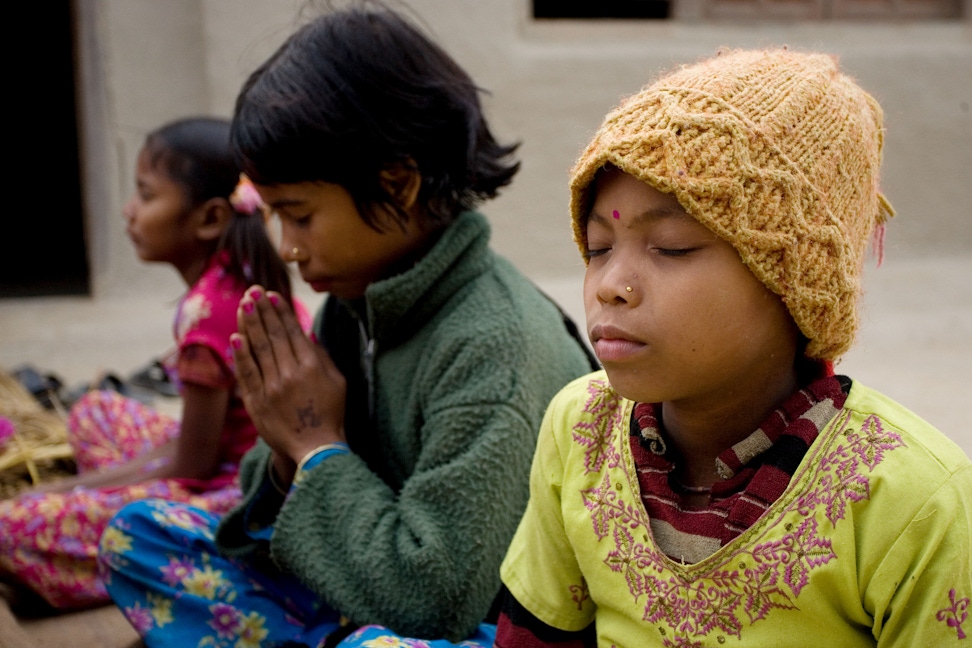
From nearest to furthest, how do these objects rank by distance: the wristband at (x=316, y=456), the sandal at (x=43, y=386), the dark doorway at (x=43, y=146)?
1. the wristband at (x=316, y=456)
2. the sandal at (x=43, y=386)
3. the dark doorway at (x=43, y=146)

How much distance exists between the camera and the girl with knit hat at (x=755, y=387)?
128cm

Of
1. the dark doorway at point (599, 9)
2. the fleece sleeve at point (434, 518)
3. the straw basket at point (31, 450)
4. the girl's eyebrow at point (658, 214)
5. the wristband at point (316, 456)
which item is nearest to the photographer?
the girl's eyebrow at point (658, 214)

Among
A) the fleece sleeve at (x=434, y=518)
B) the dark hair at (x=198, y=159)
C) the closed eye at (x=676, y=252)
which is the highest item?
the closed eye at (x=676, y=252)

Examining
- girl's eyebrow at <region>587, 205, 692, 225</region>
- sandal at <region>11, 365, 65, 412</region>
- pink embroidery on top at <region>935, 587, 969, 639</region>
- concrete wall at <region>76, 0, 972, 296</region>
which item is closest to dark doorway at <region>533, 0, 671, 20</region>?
concrete wall at <region>76, 0, 972, 296</region>

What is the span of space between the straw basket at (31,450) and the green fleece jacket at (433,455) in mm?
1282

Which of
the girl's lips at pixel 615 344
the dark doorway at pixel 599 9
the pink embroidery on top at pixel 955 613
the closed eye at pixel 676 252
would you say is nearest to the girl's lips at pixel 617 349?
the girl's lips at pixel 615 344

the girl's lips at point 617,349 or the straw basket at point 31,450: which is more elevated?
the girl's lips at point 617,349

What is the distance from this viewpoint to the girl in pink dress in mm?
2650

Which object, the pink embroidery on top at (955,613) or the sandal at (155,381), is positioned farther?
the sandal at (155,381)

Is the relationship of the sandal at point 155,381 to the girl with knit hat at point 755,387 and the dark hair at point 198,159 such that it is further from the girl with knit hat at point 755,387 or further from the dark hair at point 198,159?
the girl with knit hat at point 755,387

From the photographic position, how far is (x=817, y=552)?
1296 mm

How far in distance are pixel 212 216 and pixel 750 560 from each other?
82.6 inches

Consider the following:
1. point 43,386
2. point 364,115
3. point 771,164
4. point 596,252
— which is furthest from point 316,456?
point 43,386

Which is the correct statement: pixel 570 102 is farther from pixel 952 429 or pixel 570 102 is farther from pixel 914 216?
pixel 952 429
